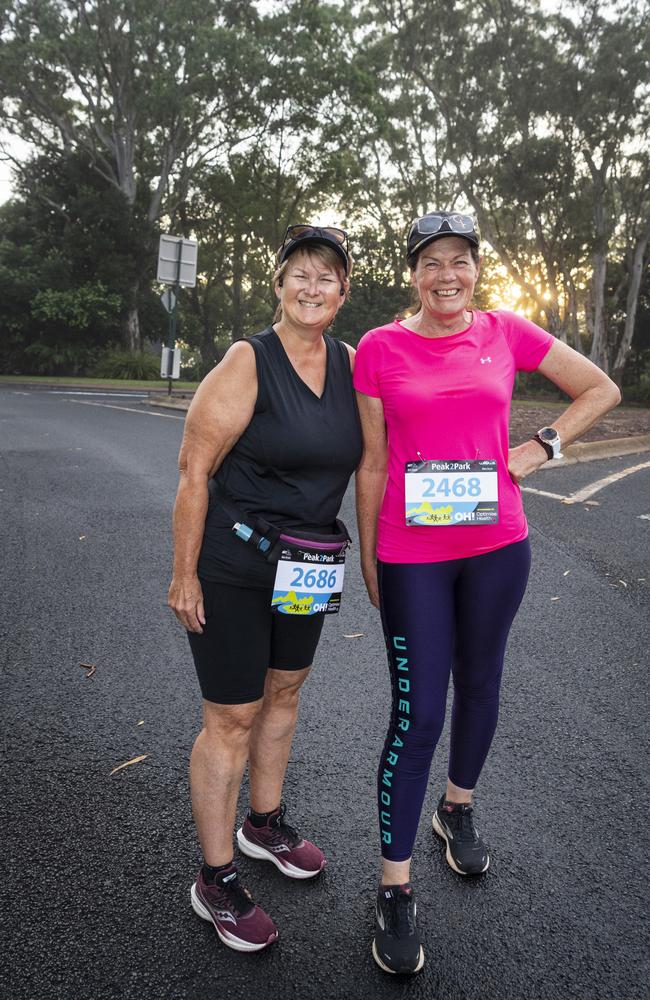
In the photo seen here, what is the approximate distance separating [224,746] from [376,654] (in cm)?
197

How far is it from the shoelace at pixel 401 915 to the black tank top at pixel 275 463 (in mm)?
975

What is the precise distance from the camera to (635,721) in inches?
133

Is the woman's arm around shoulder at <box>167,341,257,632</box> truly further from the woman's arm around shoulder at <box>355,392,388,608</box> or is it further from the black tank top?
the woman's arm around shoulder at <box>355,392,388,608</box>

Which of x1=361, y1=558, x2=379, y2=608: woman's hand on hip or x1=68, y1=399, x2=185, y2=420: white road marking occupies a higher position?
x1=361, y1=558, x2=379, y2=608: woman's hand on hip

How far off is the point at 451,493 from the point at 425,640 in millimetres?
438

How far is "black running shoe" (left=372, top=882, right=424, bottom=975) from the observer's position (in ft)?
6.59

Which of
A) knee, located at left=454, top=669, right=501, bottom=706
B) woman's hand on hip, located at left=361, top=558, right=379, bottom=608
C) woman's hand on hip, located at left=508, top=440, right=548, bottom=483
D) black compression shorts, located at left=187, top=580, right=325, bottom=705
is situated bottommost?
knee, located at left=454, top=669, right=501, bottom=706

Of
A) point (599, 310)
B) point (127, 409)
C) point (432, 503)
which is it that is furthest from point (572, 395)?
point (599, 310)

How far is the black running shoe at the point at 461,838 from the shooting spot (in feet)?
7.89

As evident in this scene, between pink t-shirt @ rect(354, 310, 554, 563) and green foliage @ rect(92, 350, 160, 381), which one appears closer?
pink t-shirt @ rect(354, 310, 554, 563)

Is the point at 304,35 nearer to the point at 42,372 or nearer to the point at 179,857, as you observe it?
the point at 42,372

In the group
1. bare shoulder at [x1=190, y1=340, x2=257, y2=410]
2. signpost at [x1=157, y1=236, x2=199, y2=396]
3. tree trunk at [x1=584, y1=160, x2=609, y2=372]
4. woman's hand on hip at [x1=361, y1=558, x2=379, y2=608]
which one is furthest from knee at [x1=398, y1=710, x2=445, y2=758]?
tree trunk at [x1=584, y1=160, x2=609, y2=372]

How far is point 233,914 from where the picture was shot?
2.11 m

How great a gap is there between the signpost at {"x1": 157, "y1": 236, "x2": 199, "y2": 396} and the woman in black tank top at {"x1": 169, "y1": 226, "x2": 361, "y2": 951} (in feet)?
52.9
